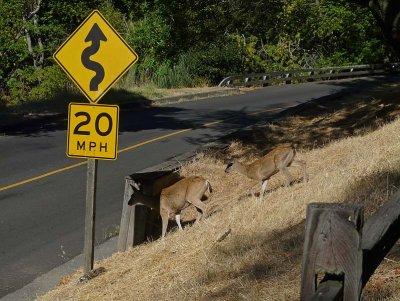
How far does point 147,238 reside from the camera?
10266 millimetres

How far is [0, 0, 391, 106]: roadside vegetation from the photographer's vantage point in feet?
85.3

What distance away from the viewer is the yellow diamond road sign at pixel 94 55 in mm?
8773

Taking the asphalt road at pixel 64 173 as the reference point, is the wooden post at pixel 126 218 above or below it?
above

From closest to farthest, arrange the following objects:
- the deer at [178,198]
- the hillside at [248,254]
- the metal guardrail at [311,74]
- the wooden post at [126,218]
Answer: the hillside at [248,254] < the wooden post at [126,218] < the deer at [178,198] < the metal guardrail at [311,74]

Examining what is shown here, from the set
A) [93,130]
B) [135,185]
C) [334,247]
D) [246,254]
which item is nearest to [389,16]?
[135,185]

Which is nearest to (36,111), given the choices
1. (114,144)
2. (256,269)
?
(114,144)

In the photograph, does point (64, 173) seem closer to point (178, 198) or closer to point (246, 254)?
point (178, 198)

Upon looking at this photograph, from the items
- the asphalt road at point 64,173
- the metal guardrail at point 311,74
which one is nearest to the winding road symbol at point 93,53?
the asphalt road at point 64,173

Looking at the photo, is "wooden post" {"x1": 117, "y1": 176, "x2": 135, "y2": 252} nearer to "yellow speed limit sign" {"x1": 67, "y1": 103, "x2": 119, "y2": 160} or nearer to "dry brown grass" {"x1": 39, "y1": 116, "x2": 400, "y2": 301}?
"dry brown grass" {"x1": 39, "y1": 116, "x2": 400, "y2": 301}

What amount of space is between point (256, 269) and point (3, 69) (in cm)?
2144

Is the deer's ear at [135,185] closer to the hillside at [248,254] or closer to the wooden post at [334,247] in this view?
the hillside at [248,254]

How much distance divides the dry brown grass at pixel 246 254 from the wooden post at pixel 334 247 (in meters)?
1.87

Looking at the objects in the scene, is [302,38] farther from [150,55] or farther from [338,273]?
[338,273]

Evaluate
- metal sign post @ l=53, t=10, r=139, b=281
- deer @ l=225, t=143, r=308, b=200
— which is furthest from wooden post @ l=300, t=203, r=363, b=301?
deer @ l=225, t=143, r=308, b=200
